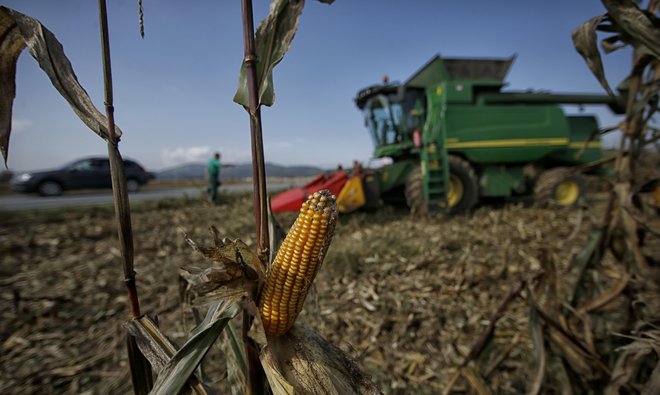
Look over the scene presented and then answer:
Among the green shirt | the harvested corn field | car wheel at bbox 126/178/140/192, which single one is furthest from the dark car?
the harvested corn field

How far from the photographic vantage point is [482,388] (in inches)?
52.9

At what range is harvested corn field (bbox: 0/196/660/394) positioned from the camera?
1.46 meters

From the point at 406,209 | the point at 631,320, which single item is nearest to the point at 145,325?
the point at 631,320

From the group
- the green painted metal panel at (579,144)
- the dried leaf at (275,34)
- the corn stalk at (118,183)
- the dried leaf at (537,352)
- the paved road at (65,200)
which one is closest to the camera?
the corn stalk at (118,183)

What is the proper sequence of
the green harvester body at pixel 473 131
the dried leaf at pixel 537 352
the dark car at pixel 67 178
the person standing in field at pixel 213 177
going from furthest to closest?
the dark car at pixel 67 178
the person standing in field at pixel 213 177
the green harvester body at pixel 473 131
the dried leaf at pixel 537 352

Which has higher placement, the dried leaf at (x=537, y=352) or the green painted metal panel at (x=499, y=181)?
the green painted metal panel at (x=499, y=181)

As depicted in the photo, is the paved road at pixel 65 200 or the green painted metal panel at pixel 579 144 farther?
the paved road at pixel 65 200

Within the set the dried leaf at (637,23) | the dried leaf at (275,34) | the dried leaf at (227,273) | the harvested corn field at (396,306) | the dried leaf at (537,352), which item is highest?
the dried leaf at (637,23)

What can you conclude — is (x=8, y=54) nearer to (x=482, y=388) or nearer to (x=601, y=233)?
(x=482, y=388)

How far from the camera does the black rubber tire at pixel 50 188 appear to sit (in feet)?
40.2

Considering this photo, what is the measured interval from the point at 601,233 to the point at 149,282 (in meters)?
3.83

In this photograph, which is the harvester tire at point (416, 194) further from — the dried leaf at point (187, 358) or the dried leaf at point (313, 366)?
the dried leaf at point (187, 358)

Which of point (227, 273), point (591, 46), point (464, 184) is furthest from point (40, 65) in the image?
point (464, 184)

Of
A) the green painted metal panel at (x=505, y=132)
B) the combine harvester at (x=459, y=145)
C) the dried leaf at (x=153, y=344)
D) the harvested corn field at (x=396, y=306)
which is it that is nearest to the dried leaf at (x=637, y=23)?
the harvested corn field at (x=396, y=306)
